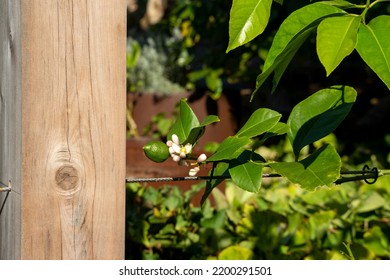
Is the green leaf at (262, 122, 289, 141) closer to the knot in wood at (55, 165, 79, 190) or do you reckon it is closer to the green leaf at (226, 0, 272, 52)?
the green leaf at (226, 0, 272, 52)

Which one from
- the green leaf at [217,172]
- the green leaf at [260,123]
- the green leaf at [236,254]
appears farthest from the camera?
the green leaf at [236,254]

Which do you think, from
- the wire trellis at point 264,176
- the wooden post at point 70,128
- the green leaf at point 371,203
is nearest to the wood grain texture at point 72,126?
the wooden post at point 70,128

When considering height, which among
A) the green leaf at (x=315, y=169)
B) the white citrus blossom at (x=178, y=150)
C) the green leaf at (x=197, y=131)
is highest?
the green leaf at (x=197, y=131)

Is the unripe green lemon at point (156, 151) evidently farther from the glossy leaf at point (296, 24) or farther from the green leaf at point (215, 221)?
the green leaf at point (215, 221)

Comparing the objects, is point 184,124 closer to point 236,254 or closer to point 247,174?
point 247,174

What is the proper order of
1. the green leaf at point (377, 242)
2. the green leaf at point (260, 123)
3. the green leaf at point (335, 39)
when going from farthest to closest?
1. the green leaf at point (377, 242)
2. the green leaf at point (260, 123)
3. the green leaf at point (335, 39)

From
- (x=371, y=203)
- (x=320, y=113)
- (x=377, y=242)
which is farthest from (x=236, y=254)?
(x=320, y=113)

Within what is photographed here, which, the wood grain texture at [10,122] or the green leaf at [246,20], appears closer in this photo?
the green leaf at [246,20]

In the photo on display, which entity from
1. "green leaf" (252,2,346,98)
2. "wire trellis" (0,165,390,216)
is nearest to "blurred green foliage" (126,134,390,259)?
"wire trellis" (0,165,390,216)
